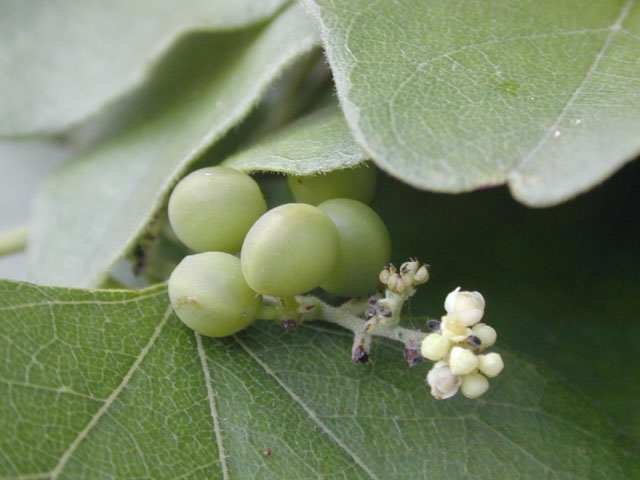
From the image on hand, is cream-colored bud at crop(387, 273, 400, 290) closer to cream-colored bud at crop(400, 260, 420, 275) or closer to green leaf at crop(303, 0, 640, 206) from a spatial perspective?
cream-colored bud at crop(400, 260, 420, 275)

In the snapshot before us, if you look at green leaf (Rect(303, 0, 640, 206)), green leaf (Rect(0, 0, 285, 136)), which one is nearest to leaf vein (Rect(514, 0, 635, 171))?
green leaf (Rect(303, 0, 640, 206))

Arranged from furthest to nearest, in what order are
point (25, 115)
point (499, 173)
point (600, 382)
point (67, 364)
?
point (25, 115), point (600, 382), point (67, 364), point (499, 173)

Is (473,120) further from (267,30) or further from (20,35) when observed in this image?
(20,35)

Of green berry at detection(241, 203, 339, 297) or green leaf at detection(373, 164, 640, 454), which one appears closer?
green berry at detection(241, 203, 339, 297)

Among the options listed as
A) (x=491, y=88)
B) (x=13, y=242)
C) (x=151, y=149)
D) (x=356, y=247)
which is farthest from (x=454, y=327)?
(x=13, y=242)

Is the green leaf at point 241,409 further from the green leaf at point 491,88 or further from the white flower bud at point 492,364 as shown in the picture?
the green leaf at point 491,88

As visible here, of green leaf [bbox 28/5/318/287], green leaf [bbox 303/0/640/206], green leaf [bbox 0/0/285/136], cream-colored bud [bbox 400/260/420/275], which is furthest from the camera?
green leaf [bbox 0/0/285/136]

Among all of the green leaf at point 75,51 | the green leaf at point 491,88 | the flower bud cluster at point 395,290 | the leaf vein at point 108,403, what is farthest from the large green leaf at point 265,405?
the green leaf at point 75,51

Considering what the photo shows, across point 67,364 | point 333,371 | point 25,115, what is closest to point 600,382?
point 333,371
